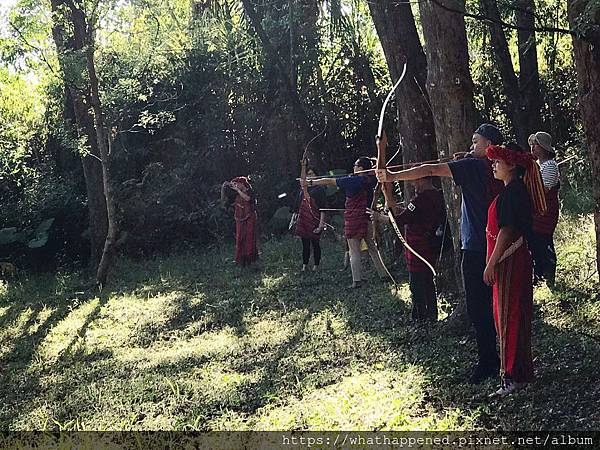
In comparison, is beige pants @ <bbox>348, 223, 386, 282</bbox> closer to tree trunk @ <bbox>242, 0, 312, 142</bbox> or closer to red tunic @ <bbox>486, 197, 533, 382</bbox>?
red tunic @ <bbox>486, 197, 533, 382</bbox>

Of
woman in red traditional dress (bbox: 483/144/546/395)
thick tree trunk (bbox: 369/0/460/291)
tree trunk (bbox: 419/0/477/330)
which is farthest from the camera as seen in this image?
thick tree trunk (bbox: 369/0/460/291)

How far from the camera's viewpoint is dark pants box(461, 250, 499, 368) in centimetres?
555

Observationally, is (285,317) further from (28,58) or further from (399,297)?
(28,58)

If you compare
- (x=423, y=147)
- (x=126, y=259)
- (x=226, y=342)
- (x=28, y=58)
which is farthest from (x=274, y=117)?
(x=226, y=342)

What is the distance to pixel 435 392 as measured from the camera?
18.2ft

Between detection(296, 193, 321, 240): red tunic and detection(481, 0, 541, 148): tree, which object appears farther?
detection(481, 0, 541, 148): tree

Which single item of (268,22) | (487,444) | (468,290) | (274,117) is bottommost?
(487,444)

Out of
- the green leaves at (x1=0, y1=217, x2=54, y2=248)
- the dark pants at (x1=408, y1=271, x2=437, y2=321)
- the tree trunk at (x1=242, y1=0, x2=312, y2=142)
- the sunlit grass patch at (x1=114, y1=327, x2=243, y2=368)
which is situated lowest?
the sunlit grass patch at (x1=114, y1=327, x2=243, y2=368)

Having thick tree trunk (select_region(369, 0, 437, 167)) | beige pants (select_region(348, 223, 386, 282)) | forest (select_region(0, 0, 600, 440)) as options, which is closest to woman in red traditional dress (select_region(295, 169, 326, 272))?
forest (select_region(0, 0, 600, 440))

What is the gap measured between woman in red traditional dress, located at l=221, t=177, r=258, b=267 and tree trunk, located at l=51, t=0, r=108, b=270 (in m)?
2.53

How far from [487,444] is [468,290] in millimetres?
1433

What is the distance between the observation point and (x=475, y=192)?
546 cm

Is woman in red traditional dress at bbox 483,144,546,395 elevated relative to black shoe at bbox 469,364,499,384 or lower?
elevated

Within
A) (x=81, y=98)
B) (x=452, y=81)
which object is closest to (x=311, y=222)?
(x=452, y=81)
